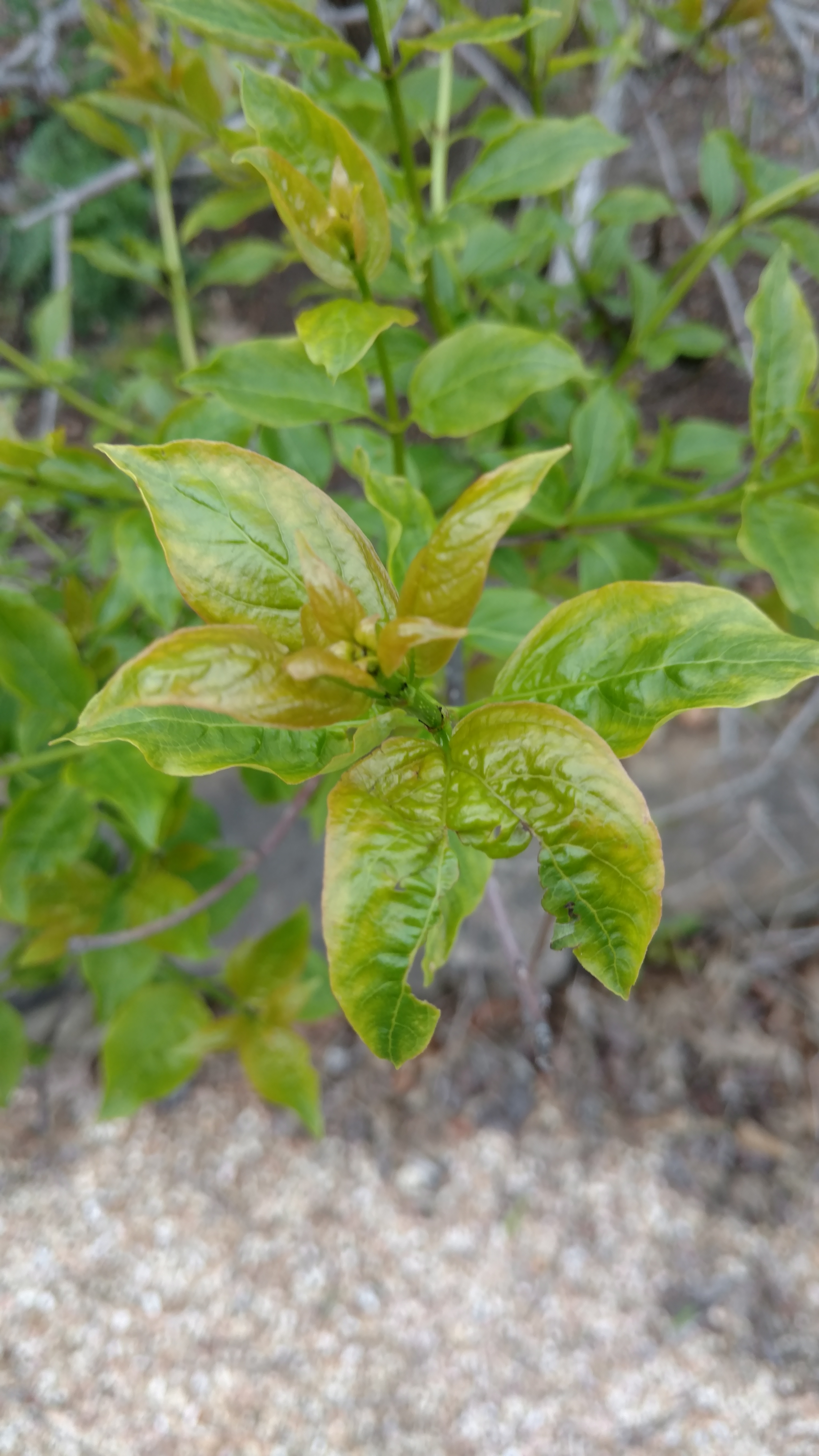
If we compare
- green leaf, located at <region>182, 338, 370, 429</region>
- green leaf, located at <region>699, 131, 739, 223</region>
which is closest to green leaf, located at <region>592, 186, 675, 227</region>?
green leaf, located at <region>699, 131, 739, 223</region>

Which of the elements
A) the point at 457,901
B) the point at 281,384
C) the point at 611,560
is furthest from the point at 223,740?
the point at 611,560

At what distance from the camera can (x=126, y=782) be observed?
2.87ft

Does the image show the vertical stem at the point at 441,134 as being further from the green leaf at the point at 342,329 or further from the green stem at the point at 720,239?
the green leaf at the point at 342,329

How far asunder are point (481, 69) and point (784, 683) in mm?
1654

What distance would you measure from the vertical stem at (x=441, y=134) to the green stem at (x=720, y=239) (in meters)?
0.34

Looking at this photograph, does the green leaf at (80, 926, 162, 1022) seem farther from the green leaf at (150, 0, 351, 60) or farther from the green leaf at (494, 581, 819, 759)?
the green leaf at (150, 0, 351, 60)

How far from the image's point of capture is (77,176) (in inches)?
68.0

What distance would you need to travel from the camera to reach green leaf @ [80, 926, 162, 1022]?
43.8 inches

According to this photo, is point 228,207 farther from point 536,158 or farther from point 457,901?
point 457,901

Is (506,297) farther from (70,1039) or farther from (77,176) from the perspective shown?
(70,1039)

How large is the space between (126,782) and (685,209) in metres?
1.57

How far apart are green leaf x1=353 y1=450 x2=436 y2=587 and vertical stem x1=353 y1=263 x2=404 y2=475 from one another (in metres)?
0.06

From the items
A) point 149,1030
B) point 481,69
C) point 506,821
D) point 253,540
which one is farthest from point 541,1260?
point 481,69

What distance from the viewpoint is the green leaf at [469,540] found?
460 mm
